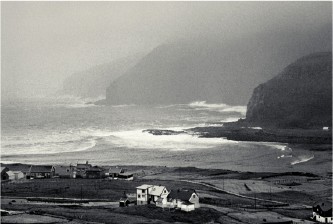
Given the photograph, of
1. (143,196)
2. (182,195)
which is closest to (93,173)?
(143,196)

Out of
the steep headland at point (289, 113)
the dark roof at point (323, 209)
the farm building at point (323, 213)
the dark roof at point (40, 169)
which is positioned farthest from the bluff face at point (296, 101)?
the farm building at point (323, 213)

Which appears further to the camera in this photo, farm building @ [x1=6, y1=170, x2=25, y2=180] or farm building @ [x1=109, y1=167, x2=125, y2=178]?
farm building @ [x1=6, y1=170, x2=25, y2=180]

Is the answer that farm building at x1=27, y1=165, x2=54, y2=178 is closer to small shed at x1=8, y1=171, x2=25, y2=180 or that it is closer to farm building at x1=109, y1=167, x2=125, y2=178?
small shed at x1=8, y1=171, x2=25, y2=180

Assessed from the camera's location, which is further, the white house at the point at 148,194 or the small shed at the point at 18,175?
the small shed at the point at 18,175

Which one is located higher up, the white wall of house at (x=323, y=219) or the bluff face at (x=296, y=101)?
the bluff face at (x=296, y=101)

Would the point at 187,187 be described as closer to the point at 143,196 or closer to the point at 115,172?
the point at 143,196

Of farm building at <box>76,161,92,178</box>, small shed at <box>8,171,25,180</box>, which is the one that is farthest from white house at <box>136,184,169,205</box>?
small shed at <box>8,171,25,180</box>

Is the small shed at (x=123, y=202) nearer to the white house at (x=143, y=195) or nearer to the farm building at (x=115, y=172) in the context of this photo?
the white house at (x=143, y=195)
